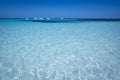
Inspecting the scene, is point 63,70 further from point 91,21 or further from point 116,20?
point 116,20

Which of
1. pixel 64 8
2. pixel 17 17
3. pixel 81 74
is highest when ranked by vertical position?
pixel 64 8

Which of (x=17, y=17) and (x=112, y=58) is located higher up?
(x=17, y=17)

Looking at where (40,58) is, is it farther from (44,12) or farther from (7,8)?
(7,8)

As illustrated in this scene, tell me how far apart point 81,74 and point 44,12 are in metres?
5.08

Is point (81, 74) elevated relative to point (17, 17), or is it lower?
lower

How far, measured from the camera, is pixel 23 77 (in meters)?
1.50

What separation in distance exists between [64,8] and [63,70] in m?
4.93

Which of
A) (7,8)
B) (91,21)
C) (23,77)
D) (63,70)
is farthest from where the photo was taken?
(91,21)

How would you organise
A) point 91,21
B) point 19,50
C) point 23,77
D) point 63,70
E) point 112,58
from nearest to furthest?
1. point 23,77
2. point 63,70
3. point 112,58
4. point 19,50
5. point 91,21

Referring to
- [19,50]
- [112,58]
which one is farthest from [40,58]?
[112,58]

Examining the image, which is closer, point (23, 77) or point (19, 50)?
point (23, 77)

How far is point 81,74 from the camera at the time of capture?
157 cm

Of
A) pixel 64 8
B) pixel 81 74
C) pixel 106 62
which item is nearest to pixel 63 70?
pixel 81 74

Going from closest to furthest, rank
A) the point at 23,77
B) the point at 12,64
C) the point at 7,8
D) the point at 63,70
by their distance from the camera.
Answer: the point at 23,77 → the point at 63,70 → the point at 12,64 → the point at 7,8
